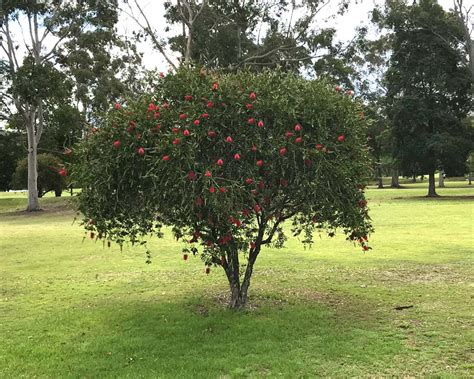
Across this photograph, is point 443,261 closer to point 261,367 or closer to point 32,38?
point 261,367

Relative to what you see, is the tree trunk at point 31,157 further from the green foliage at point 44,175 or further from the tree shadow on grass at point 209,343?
the tree shadow on grass at point 209,343

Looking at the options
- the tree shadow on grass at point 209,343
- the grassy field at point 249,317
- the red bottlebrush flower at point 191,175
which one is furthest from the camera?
the red bottlebrush flower at point 191,175

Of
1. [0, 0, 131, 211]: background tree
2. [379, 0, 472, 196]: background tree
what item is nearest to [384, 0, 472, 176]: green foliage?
[379, 0, 472, 196]: background tree

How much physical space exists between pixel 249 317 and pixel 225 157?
2.39m

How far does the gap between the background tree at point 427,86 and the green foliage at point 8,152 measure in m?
34.4

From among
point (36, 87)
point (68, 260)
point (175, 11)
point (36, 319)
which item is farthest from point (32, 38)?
point (36, 319)

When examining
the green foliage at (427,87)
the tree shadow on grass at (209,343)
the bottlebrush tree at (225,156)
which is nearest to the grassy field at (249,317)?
the tree shadow on grass at (209,343)

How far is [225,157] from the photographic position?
→ 6.29m

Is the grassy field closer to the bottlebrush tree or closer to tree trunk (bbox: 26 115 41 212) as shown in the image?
the bottlebrush tree

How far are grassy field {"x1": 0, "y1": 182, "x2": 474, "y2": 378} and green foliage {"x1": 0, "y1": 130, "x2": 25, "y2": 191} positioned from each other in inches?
1600

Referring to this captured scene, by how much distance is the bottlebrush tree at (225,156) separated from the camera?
5992 mm

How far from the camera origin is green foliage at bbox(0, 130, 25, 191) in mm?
49750

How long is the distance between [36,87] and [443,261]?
22.7 m

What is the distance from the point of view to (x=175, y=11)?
108ft
